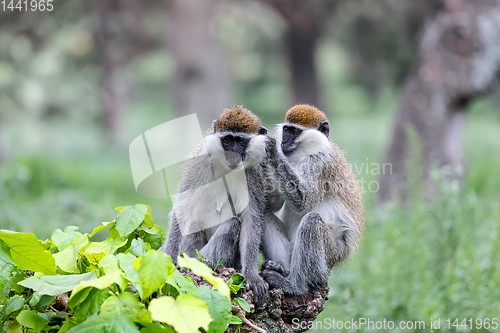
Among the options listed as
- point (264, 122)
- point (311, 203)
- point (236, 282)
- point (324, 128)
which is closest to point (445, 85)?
point (324, 128)

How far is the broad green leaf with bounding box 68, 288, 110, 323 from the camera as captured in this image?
2.66m

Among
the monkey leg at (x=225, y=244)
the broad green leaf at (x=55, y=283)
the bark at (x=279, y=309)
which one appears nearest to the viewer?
the broad green leaf at (x=55, y=283)

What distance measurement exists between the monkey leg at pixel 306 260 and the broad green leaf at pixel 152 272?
4.49 feet

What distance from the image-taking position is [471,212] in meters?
5.70

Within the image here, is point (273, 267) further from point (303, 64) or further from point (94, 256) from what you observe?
point (303, 64)

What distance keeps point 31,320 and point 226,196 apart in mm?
1653

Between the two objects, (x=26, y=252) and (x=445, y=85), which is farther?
(x=445, y=85)

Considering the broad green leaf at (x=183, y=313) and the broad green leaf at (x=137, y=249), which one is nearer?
the broad green leaf at (x=183, y=313)

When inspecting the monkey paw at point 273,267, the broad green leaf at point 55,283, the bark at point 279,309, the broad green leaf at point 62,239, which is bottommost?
the bark at point 279,309

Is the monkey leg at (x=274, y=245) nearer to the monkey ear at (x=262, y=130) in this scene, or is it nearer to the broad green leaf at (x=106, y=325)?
the monkey ear at (x=262, y=130)

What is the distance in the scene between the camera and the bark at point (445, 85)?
28.3ft

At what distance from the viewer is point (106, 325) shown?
2.43 m

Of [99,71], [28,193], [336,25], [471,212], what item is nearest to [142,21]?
[99,71]

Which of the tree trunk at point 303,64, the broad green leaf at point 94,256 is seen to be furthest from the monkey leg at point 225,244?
the tree trunk at point 303,64
